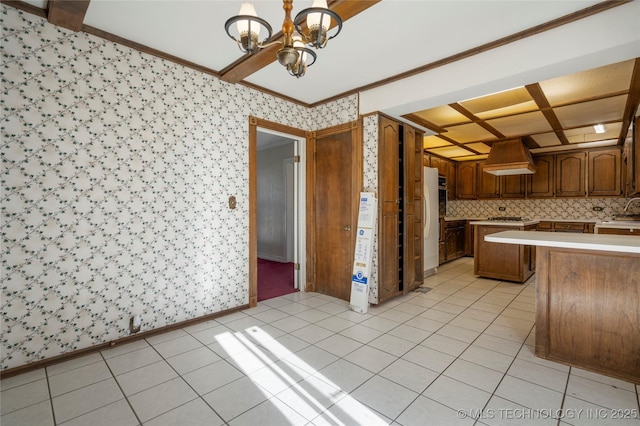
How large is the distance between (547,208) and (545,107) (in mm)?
3971

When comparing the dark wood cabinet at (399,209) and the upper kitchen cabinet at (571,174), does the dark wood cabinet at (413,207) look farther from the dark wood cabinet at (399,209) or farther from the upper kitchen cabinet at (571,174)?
the upper kitchen cabinet at (571,174)

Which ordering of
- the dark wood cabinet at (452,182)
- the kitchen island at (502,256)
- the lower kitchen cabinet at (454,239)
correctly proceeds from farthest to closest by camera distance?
the dark wood cabinet at (452,182) < the lower kitchen cabinet at (454,239) < the kitchen island at (502,256)

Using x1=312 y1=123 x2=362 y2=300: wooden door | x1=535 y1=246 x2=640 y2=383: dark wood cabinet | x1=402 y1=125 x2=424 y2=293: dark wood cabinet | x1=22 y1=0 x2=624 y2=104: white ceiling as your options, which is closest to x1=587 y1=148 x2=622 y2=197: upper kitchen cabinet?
x1=402 y1=125 x2=424 y2=293: dark wood cabinet

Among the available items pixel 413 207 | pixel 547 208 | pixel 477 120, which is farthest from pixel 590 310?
pixel 547 208

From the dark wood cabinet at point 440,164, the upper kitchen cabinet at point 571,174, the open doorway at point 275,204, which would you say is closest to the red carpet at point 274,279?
the open doorway at point 275,204

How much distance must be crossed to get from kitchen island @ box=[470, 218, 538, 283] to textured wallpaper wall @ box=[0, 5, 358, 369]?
4.22 metres

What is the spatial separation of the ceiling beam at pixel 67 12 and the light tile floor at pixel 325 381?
282 cm

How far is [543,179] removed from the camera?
6.78 meters

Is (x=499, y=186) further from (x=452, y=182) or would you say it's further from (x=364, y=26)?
(x=364, y=26)

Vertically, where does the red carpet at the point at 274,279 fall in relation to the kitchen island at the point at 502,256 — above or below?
below

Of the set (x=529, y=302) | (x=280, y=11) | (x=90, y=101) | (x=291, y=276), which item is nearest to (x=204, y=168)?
(x=90, y=101)

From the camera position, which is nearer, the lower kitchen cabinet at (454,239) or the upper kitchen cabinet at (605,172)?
the upper kitchen cabinet at (605,172)

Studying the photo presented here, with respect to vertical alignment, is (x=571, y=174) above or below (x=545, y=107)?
below

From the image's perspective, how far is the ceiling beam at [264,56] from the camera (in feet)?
7.01
